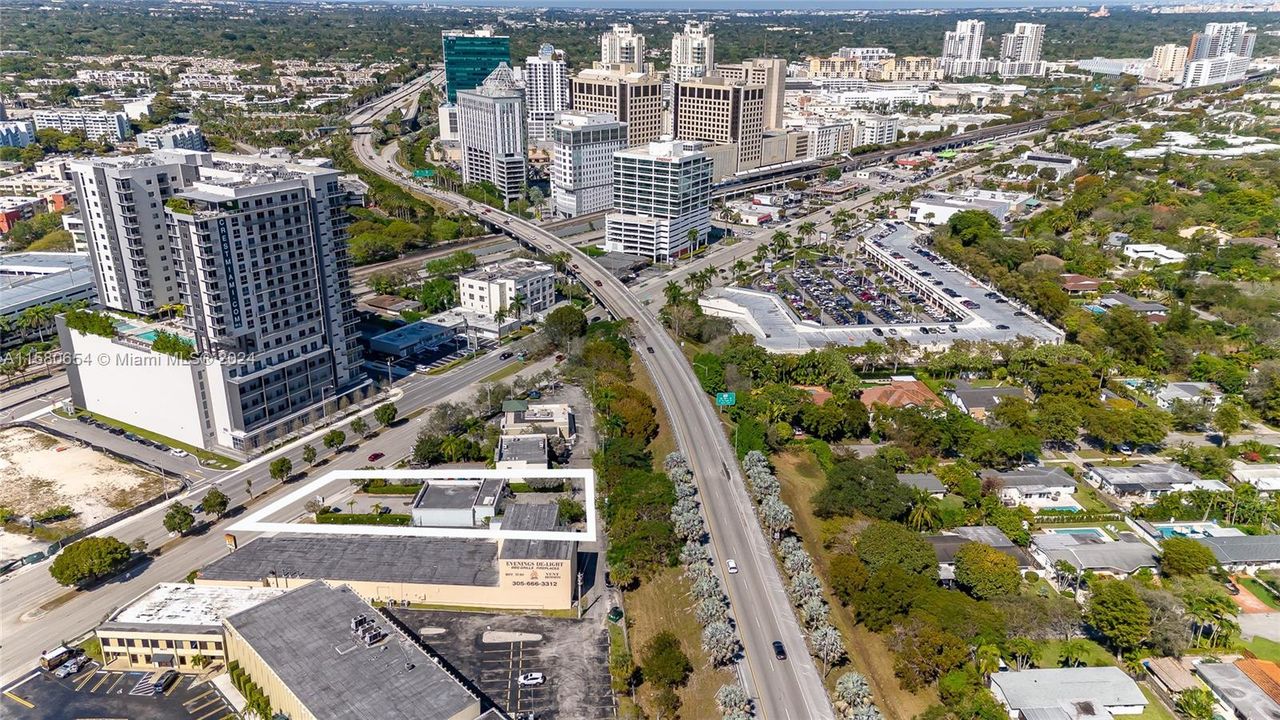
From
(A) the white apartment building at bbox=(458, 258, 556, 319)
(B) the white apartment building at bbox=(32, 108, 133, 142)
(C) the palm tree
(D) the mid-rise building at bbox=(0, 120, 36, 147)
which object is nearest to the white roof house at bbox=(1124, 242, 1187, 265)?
(A) the white apartment building at bbox=(458, 258, 556, 319)

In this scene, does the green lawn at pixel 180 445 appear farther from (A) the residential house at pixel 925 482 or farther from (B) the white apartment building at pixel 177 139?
(B) the white apartment building at pixel 177 139

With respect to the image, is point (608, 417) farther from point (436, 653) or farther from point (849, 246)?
point (849, 246)

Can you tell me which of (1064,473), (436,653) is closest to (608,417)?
(436,653)

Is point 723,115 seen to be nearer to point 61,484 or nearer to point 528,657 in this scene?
point 61,484

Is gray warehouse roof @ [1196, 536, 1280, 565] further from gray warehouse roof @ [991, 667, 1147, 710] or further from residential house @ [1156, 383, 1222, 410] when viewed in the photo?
residential house @ [1156, 383, 1222, 410]

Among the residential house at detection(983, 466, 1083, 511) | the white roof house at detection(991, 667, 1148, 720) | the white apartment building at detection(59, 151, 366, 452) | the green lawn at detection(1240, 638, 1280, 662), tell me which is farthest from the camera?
the white apartment building at detection(59, 151, 366, 452)

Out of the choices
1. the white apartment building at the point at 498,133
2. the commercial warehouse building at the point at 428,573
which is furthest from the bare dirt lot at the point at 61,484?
the white apartment building at the point at 498,133
